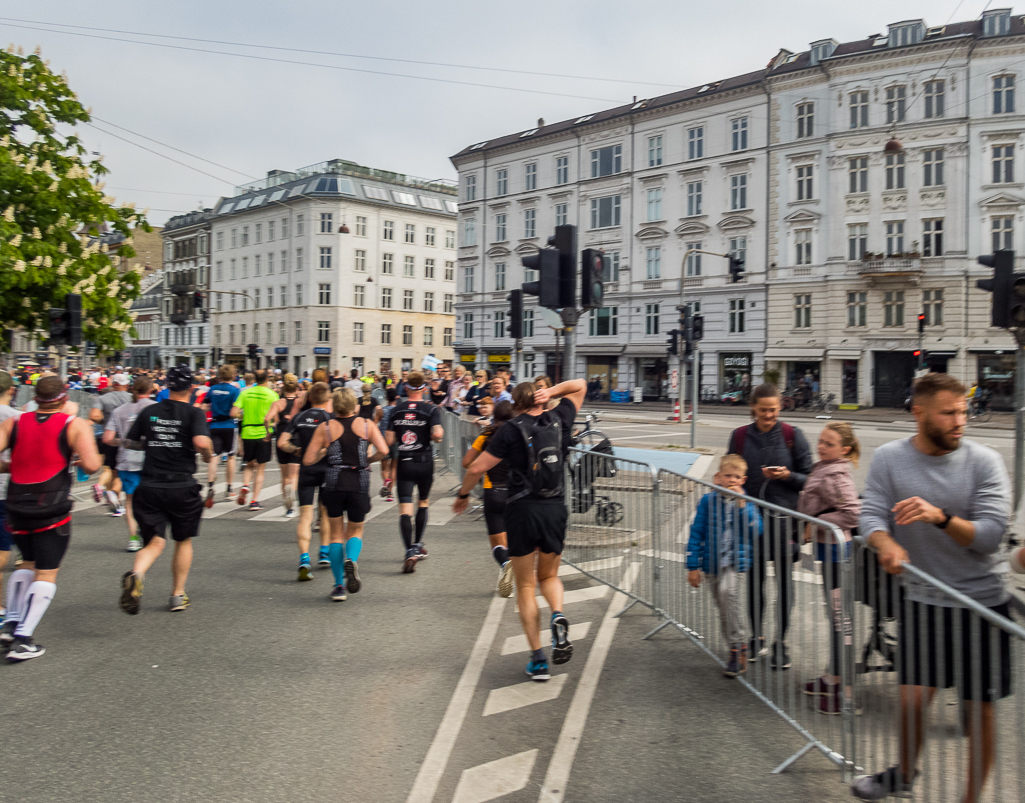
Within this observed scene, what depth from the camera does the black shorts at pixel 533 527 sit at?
17.4ft

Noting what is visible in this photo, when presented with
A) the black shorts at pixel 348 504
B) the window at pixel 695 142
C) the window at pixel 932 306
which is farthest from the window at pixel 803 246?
the black shorts at pixel 348 504

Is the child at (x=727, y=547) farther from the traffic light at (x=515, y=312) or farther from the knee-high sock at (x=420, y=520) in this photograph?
the traffic light at (x=515, y=312)

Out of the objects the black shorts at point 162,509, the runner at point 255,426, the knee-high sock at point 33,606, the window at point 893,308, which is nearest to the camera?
the knee-high sock at point 33,606

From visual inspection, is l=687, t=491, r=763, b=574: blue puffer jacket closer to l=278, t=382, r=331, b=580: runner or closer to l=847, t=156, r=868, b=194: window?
l=278, t=382, r=331, b=580: runner

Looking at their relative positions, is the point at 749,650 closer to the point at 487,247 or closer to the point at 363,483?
the point at 363,483

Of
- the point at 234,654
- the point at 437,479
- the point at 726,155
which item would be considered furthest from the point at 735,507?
the point at 726,155

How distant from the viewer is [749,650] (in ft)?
16.2

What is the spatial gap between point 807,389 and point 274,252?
46.4m

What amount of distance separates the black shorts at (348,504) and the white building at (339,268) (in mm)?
59114

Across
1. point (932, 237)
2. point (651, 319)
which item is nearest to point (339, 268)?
point (651, 319)

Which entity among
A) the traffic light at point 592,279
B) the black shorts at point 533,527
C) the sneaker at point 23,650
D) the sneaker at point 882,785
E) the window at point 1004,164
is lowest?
the sneaker at point 23,650

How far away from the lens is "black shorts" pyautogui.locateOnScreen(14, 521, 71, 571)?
5535 mm

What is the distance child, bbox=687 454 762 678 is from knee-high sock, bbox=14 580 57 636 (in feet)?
13.6

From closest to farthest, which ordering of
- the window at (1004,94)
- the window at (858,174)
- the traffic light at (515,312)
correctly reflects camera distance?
1. the traffic light at (515,312)
2. the window at (1004,94)
3. the window at (858,174)
